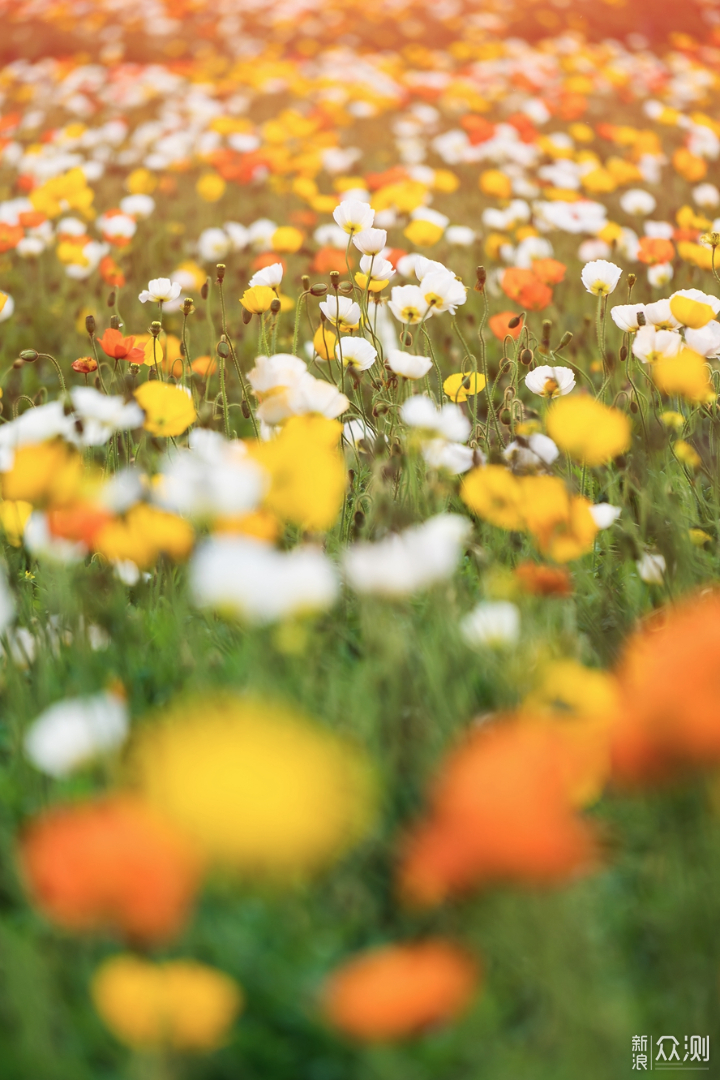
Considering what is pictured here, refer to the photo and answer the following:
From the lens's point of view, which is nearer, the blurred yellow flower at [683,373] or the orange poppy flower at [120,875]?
the orange poppy flower at [120,875]

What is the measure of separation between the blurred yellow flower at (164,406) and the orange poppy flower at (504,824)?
84 centimetres

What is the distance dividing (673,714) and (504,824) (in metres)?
0.16

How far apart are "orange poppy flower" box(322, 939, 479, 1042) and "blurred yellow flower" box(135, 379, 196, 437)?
0.91 m

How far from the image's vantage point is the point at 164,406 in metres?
1.39

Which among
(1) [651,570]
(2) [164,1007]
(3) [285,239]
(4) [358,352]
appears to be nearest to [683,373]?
(1) [651,570]

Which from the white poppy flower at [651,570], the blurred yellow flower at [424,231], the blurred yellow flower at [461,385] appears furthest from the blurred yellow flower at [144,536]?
the blurred yellow flower at [424,231]

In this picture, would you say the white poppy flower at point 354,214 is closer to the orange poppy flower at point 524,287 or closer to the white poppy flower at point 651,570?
the orange poppy flower at point 524,287

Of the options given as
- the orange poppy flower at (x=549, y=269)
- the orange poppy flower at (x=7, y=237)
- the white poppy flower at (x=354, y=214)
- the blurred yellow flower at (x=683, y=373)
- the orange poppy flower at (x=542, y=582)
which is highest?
the white poppy flower at (x=354, y=214)

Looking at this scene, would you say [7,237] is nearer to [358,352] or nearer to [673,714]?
[358,352]

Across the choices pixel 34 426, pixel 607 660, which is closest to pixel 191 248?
pixel 34 426

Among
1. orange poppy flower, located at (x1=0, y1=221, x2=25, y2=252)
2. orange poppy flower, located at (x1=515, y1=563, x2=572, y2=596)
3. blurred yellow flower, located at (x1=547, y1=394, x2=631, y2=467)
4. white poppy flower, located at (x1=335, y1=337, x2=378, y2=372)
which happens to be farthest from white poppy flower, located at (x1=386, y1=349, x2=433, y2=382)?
orange poppy flower, located at (x1=0, y1=221, x2=25, y2=252)

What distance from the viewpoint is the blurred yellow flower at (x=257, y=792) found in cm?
62

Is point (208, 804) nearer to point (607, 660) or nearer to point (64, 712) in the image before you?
point (64, 712)

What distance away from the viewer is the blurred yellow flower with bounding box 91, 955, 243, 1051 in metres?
0.62
